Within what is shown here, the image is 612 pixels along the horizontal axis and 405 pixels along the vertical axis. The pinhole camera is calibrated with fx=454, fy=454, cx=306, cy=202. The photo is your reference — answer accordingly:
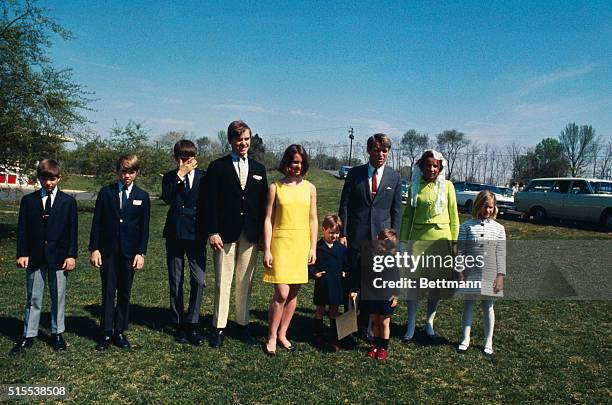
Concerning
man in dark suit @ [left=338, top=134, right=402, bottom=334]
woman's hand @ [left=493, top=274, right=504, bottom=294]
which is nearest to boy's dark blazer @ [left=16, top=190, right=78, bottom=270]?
man in dark suit @ [left=338, top=134, right=402, bottom=334]

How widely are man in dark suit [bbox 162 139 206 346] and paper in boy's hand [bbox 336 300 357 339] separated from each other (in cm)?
143

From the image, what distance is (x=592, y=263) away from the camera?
34.8ft

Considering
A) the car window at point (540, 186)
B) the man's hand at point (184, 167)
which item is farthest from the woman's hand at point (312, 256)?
the car window at point (540, 186)

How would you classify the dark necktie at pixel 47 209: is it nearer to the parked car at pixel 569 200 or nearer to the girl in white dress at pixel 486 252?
the girl in white dress at pixel 486 252

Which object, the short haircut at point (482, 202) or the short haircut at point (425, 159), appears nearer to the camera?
the short haircut at point (482, 202)

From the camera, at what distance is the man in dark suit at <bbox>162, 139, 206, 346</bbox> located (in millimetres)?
4711

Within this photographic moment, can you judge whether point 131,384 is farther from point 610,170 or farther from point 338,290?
point 610,170

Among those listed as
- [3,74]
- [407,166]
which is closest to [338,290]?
[3,74]

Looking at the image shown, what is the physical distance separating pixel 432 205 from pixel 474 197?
20.9 m

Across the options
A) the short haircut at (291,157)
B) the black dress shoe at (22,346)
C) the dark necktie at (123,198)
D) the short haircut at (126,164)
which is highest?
the short haircut at (291,157)

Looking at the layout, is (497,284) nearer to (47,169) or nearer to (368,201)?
(368,201)

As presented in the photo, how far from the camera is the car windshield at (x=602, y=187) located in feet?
55.1

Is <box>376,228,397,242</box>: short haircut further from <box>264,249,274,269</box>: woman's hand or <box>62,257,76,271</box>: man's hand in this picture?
<box>62,257,76,271</box>: man's hand

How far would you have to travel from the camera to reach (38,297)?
433 centimetres
